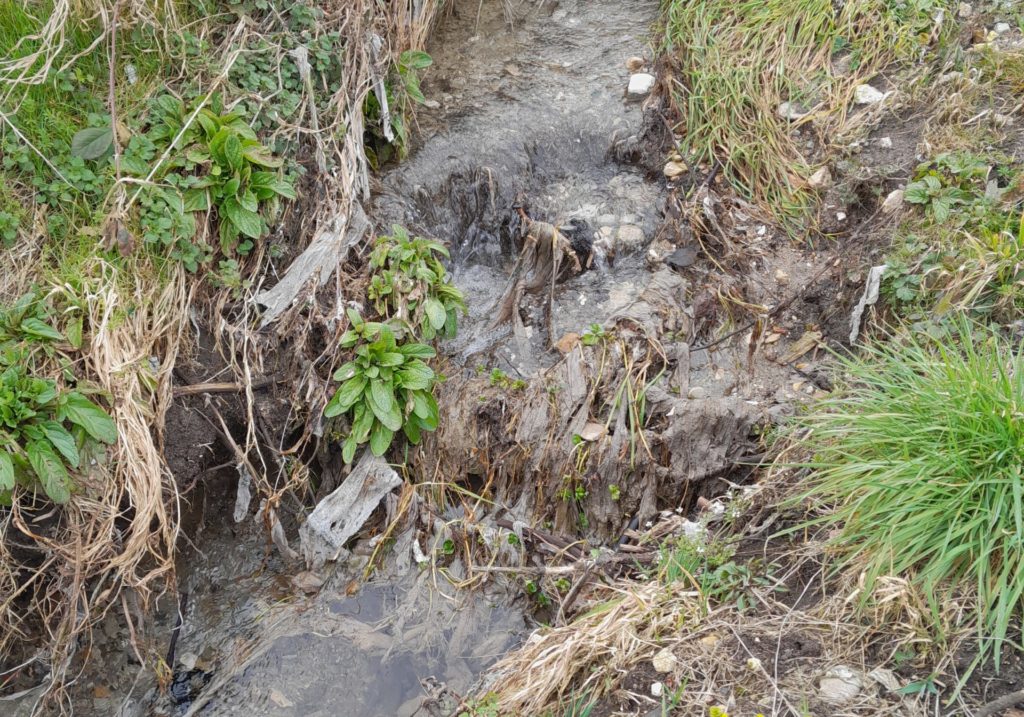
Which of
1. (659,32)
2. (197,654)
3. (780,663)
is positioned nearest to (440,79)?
(659,32)

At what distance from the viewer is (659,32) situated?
4.72 m

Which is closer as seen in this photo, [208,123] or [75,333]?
[75,333]

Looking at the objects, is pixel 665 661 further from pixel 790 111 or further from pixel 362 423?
pixel 790 111

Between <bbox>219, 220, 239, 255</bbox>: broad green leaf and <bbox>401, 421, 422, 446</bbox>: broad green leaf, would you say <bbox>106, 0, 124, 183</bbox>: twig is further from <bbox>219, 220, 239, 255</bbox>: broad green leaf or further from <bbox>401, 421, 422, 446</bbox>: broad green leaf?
<bbox>401, 421, 422, 446</bbox>: broad green leaf

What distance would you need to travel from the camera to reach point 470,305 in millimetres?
4125

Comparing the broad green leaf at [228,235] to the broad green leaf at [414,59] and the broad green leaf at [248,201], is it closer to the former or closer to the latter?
the broad green leaf at [248,201]

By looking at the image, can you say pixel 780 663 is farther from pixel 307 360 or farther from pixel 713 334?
pixel 307 360

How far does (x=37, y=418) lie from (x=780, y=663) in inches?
101

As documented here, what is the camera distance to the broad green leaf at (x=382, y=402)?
3.23 m

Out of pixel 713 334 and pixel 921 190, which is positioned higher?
pixel 921 190

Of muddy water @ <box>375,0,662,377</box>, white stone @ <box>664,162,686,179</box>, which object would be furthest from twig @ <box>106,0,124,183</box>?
white stone @ <box>664,162,686,179</box>

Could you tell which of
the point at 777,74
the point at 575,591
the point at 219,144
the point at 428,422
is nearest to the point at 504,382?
the point at 428,422

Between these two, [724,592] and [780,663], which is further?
[724,592]

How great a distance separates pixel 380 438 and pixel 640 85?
2693 mm
